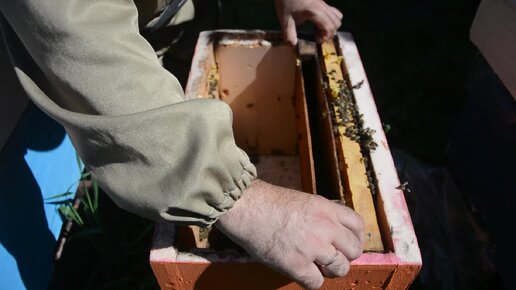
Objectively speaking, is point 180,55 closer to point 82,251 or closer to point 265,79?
point 265,79

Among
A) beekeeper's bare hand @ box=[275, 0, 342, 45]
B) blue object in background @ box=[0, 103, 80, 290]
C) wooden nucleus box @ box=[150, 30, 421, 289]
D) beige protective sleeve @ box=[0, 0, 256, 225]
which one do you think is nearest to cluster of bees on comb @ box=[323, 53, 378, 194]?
wooden nucleus box @ box=[150, 30, 421, 289]

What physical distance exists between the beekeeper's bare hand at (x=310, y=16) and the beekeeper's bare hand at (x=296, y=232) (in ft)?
2.47

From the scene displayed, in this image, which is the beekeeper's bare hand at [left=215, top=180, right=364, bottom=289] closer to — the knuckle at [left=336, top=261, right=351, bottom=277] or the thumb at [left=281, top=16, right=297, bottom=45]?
the knuckle at [left=336, top=261, right=351, bottom=277]

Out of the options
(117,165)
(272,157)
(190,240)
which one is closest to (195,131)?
(117,165)

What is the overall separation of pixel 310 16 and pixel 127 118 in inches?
34.5

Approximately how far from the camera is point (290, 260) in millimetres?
729

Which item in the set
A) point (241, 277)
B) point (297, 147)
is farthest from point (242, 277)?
point (297, 147)

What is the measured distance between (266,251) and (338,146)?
405mm

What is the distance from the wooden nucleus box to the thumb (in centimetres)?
4

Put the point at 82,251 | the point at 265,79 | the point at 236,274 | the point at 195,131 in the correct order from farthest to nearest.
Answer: the point at 82,251
the point at 265,79
the point at 236,274
the point at 195,131

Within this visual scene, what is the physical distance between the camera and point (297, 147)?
5.75ft

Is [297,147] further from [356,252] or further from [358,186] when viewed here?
[356,252]

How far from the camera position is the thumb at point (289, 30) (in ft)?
4.49

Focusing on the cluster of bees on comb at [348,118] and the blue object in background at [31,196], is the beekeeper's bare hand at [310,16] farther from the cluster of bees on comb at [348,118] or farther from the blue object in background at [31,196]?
the blue object in background at [31,196]
